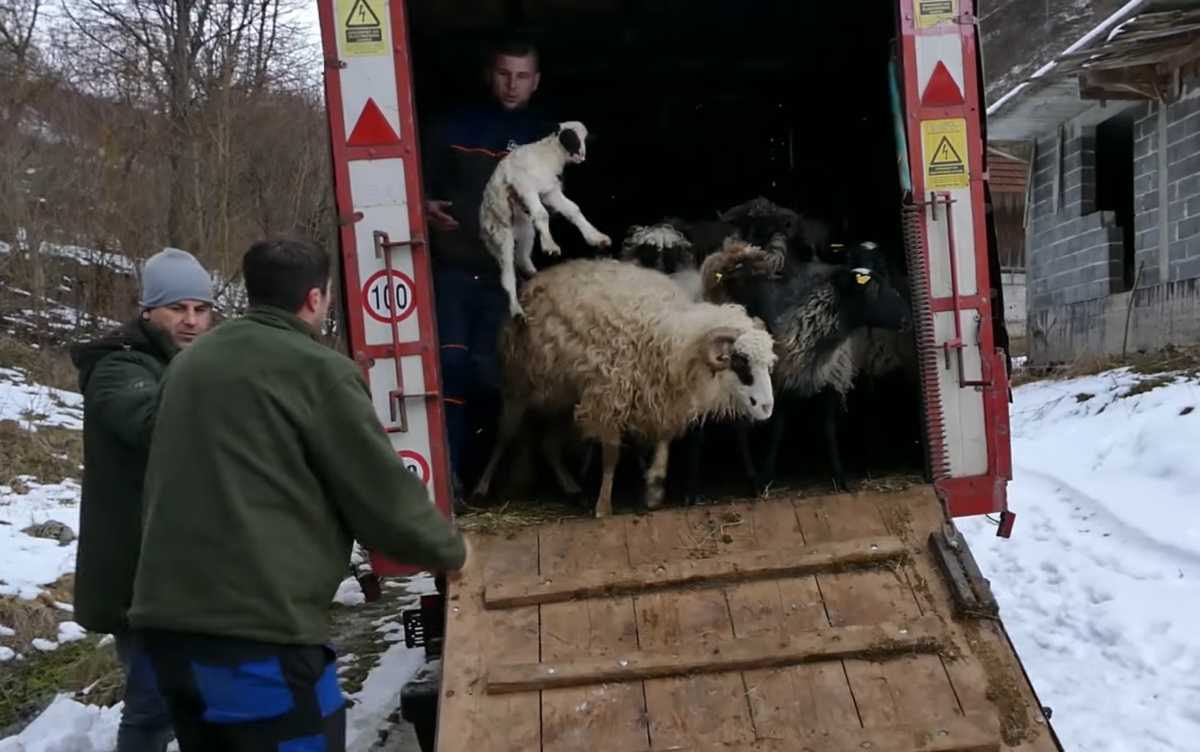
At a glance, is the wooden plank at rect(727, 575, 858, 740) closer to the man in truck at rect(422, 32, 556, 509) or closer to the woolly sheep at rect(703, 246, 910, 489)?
the woolly sheep at rect(703, 246, 910, 489)

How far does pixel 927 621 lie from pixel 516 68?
139 inches

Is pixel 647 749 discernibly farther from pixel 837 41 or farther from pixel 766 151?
pixel 766 151

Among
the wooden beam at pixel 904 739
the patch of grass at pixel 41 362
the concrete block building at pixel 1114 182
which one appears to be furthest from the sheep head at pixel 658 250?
the patch of grass at pixel 41 362

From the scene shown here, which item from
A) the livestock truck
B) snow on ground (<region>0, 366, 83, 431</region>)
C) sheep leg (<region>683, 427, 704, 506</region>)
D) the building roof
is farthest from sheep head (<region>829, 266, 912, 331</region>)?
snow on ground (<region>0, 366, 83, 431</region>)

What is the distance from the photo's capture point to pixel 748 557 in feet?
12.2

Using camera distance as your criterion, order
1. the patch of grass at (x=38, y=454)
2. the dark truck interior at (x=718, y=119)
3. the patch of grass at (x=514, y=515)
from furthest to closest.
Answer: the patch of grass at (x=38, y=454)
the dark truck interior at (x=718, y=119)
the patch of grass at (x=514, y=515)

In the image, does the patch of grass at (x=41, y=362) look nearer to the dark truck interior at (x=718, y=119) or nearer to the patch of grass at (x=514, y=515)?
the dark truck interior at (x=718, y=119)

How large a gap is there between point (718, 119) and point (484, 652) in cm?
524

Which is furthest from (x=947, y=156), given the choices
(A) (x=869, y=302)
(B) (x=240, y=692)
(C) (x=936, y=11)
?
(B) (x=240, y=692)

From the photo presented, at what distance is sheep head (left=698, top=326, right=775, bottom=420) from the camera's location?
4.30m

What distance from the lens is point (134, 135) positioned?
18.4 metres

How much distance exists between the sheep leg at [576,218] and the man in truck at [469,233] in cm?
45

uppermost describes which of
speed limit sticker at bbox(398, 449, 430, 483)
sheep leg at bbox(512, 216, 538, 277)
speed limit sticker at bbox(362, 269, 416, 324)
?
sheep leg at bbox(512, 216, 538, 277)

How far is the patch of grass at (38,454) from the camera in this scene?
9695mm
